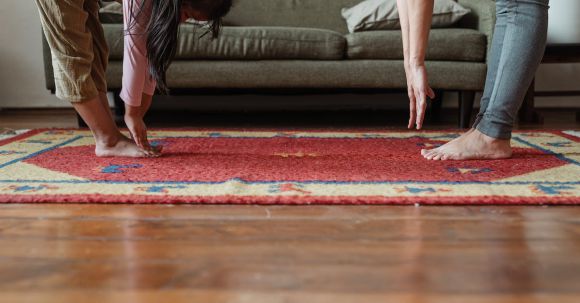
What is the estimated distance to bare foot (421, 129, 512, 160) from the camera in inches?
69.3

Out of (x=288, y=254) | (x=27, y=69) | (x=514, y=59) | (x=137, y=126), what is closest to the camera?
(x=288, y=254)

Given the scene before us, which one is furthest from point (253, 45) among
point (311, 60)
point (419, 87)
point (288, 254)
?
point (288, 254)

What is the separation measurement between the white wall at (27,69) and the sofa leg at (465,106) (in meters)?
0.83

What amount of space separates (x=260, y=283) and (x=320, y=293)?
0.09 meters

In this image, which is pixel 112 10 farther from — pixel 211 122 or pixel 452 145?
pixel 452 145

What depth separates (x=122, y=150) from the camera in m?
1.82

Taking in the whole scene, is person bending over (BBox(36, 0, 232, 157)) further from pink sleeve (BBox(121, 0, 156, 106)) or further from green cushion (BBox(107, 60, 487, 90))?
green cushion (BBox(107, 60, 487, 90))

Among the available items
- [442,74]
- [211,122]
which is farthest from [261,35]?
[442,74]

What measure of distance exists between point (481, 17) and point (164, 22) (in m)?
1.60

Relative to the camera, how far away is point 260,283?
0.84 metres

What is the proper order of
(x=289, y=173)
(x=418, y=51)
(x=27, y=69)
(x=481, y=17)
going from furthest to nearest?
(x=27, y=69)
(x=481, y=17)
(x=289, y=173)
(x=418, y=51)

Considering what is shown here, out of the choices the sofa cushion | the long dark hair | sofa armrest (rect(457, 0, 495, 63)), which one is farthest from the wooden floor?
the sofa cushion

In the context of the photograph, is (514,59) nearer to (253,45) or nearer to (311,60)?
(311,60)

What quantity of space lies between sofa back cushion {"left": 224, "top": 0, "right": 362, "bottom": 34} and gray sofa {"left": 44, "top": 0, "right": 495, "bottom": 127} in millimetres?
605
